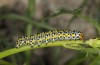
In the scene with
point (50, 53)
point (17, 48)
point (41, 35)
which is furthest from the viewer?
point (50, 53)

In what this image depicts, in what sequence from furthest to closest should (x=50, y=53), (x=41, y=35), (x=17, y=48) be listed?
(x=50, y=53) < (x=41, y=35) < (x=17, y=48)

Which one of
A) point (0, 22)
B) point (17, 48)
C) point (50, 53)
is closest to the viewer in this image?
point (17, 48)

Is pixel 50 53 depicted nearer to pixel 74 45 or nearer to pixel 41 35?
pixel 41 35

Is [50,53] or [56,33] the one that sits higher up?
[56,33]

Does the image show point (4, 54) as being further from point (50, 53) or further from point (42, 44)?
point (50, 53)

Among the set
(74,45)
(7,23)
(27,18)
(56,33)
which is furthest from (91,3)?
(74,45)

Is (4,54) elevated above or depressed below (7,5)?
below

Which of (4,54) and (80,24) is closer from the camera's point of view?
(4,54)

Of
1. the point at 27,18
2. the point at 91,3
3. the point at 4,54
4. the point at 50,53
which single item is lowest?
the point at 50,53

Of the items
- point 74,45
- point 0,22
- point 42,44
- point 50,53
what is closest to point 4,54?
point 42,44
